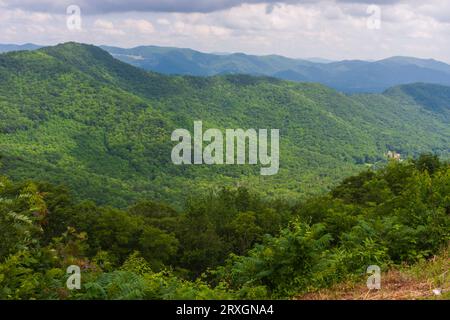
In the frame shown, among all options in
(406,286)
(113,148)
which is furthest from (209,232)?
(113,148)

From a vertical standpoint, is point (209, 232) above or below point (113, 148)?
above

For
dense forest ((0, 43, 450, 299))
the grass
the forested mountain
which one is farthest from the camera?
the forested mountain

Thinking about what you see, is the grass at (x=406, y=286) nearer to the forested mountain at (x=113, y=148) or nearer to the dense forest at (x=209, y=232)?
the dense forest at (x=209, y=232)

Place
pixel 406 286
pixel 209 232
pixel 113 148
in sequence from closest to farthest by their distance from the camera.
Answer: pixel 406 286 → pixel 209 232 → pixel 113 148

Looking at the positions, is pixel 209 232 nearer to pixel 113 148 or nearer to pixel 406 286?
pixel 406 286

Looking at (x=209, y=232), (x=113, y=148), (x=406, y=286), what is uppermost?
(x=406, y=286)

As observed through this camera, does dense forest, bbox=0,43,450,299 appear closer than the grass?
No

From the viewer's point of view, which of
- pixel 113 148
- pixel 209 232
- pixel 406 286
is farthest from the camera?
pixel 113 148

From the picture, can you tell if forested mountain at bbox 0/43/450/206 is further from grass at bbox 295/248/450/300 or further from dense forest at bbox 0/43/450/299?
grass at bbox 295/248/450/300

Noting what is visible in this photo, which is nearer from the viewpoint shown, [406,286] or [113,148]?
[406,286]

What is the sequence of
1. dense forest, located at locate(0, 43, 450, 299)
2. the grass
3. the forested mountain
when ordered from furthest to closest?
1. the forested mountain
2. dense forest, located at locate(0, 43, 450, 299)
3. the grass

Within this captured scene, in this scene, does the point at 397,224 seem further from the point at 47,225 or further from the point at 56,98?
the point at 56,98

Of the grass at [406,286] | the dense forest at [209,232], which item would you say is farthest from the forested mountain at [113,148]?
the grass at [406,286]

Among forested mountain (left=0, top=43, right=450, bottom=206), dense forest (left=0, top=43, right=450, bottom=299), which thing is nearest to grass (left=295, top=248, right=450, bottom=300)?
dense forest (left=0, top=43, right=450, bottom=299)
